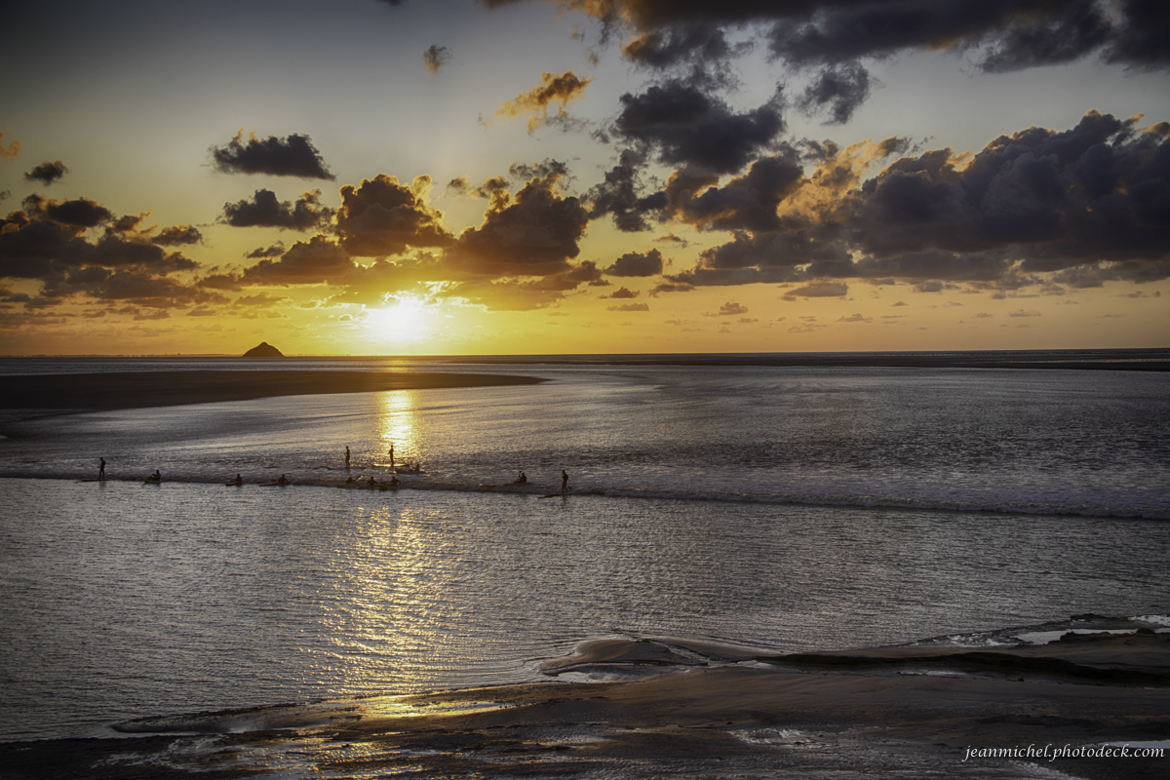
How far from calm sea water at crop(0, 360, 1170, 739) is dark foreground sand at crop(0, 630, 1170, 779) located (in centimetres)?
160

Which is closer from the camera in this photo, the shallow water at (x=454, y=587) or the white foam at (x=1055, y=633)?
the shallow water at (x=454, y=587)

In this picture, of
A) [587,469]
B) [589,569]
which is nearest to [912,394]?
[587,469]

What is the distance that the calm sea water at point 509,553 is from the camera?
48.9ft

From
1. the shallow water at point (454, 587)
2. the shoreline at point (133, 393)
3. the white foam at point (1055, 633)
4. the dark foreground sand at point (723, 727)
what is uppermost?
the shoreline at point (133, 393)

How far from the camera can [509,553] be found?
24031mm

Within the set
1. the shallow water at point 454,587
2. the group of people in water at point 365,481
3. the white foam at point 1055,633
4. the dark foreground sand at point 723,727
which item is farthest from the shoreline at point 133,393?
the white foam at point 1055,633

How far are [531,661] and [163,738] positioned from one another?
246 inches

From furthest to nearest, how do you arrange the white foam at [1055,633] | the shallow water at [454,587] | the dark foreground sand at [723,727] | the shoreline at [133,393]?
the shoreline at [133,393], the white foam at [1055,633], the shallow water at [454,587], the dark foreground sand at [723,727]

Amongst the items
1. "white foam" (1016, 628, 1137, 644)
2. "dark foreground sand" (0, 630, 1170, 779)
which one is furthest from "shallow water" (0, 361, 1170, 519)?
"dark foreground sand" (0, 630, 1170, 779)

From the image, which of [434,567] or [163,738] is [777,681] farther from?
[434,567]

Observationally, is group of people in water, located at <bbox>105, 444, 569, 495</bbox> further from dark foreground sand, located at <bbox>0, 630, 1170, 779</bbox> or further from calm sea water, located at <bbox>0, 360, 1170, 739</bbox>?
dark foreground sand, located at <bbox>0, 630, 1170, 779</bbox>

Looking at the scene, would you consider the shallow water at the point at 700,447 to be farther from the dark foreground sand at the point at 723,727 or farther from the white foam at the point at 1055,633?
the dark foreground sand at the point at 723,727

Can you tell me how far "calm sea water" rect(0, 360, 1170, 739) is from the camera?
14.9 metres

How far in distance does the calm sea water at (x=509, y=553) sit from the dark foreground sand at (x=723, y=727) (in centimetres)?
160
